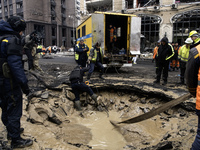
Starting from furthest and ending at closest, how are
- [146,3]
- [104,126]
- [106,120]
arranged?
[146,3] → [106,120] → [104,126]

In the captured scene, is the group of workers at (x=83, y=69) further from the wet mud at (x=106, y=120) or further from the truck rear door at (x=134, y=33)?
the truck rear door at (x=134, y=33)

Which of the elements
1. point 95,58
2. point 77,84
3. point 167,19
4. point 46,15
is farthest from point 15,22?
point 46,15

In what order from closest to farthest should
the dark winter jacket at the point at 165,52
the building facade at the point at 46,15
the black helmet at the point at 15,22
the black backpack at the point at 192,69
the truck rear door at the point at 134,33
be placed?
the black backpack at the point at 192,69, the black helmet at the point at 15,22, the dark winter jacket at the point at 165,52, the truck rear door at the point at 134,33, the building facade at the point at 46,15

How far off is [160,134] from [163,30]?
16.9m

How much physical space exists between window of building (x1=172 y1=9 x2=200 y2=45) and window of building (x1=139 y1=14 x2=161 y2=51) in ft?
6.06

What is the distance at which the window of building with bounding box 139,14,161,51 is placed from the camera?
60.3ft

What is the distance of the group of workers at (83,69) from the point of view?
4773mm

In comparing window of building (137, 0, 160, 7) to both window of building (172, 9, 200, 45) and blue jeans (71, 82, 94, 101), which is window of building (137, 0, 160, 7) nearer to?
window of building (172, 9, 200, 45)

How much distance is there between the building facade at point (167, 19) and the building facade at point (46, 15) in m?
16.4

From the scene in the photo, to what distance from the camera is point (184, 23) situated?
1781 cm

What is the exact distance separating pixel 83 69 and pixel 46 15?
36.8m

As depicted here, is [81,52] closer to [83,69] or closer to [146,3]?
[83,69]

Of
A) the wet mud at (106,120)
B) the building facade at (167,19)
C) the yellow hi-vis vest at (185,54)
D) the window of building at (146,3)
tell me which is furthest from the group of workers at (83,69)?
the window of building at (146,3)

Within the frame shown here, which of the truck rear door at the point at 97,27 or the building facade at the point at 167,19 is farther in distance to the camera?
the building facade at the point at 167,19
